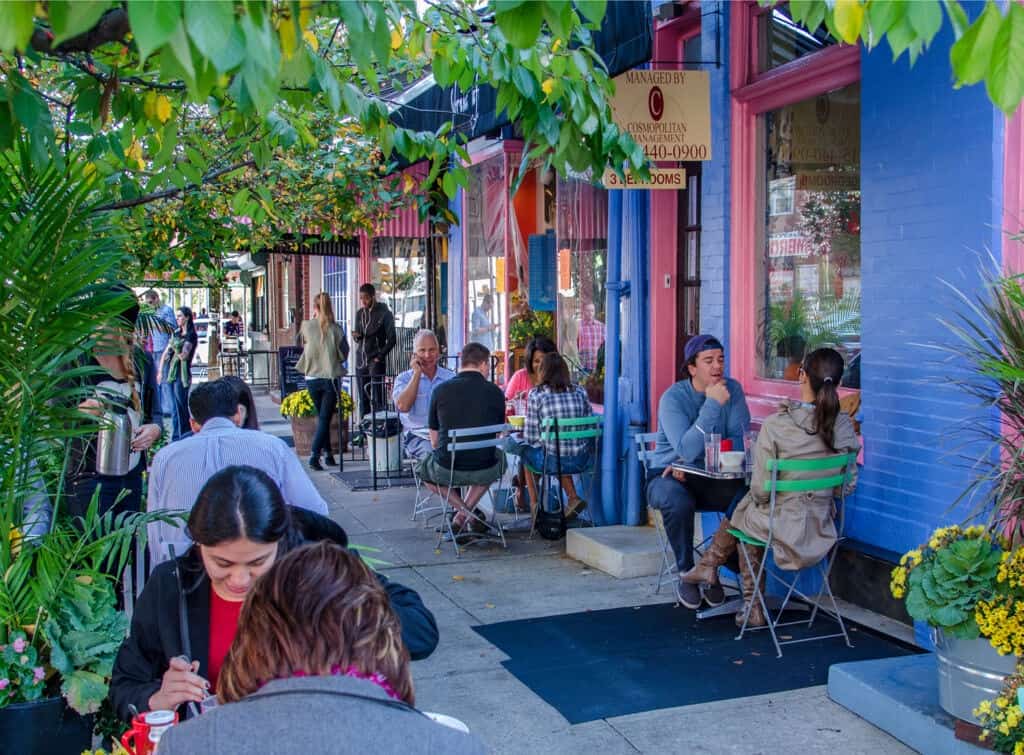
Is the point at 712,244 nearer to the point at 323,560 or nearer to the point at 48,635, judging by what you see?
the point at 48,635

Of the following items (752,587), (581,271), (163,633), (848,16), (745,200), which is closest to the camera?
(848,16)

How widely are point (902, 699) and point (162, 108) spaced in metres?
3.84

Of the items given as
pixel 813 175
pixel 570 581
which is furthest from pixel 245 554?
pixel 813 175

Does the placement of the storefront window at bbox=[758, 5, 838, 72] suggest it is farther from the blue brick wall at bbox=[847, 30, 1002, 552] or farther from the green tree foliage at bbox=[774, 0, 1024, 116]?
the green tree foliage at bbox=[774, 0, 1024, 116]

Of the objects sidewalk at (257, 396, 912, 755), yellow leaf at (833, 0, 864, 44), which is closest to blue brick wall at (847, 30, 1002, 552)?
sidewalk at (257, 396, 912, 755)

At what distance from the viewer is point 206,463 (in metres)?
4.36

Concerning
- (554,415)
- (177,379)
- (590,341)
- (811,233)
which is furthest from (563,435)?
(177,379)

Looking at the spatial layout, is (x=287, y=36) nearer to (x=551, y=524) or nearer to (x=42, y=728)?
(x=42, y=728)

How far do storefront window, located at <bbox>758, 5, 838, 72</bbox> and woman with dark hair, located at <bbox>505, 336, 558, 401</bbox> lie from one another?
8.89 feet

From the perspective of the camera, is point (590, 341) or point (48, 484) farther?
point (590, 341)

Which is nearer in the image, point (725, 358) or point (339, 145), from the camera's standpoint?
point (725, 358)

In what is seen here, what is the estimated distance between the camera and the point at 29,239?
389 cm

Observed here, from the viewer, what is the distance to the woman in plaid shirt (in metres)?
8.30

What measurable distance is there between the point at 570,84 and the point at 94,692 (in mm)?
2770
